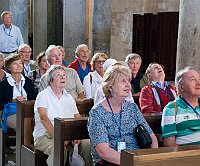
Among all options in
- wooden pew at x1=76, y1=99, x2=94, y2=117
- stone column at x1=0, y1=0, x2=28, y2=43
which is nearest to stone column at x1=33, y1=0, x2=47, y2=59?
stone column at x1=0, y1=0, x2=28, y2=43

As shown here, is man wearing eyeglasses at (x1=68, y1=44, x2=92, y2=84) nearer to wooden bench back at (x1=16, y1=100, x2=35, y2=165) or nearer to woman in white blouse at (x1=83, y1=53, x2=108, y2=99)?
woman in white blouse at (x1=83, y1=53, x2=108, y2=99)

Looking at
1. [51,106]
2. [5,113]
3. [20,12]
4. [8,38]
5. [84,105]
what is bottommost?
[5,113]

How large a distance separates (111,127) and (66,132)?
61 centimetres

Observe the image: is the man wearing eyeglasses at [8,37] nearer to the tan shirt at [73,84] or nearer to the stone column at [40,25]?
the tan shirt at [73,84]

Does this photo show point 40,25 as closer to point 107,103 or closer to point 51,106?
point 51,106

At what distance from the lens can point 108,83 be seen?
15.7 feet

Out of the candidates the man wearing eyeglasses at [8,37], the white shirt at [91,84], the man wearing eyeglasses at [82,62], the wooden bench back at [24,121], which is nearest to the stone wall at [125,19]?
the man wearing eyeglasses at [8,37]

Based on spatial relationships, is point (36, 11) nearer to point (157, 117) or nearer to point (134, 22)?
point (134, 22)

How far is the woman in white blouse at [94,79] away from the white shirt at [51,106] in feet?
6.51

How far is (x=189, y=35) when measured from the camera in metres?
A: 6.86

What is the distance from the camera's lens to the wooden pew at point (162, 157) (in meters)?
3.49

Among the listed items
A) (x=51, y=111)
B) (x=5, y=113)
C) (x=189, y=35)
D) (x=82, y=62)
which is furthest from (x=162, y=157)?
(x=82, y=62)

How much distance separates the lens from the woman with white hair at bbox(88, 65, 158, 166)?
448 centimetres

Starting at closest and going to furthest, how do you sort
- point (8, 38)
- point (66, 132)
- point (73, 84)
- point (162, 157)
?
1. point (162, 157)
2. point (66, 132)
3. point (73, 84)
4. point (8, 38)
